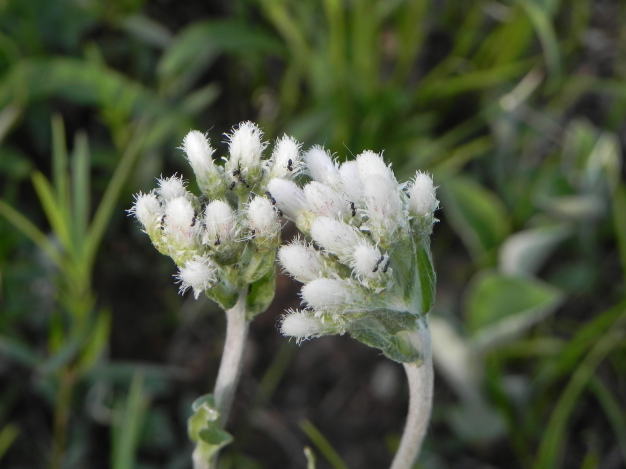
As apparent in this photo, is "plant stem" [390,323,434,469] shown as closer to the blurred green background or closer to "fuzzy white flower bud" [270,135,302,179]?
"fuzzy white flower bud" [270,135,302,179]

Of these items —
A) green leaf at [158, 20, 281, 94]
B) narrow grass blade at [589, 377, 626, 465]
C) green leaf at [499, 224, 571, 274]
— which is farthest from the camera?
green leaf at [158, 20, 281, 94]

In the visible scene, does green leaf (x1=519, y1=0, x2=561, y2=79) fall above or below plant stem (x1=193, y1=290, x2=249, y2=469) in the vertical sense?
above

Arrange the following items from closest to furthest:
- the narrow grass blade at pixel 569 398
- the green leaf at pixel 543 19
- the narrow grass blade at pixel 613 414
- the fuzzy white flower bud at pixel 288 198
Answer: the fuzzy white flower bud at pixel 288 198 → the narrow grass blade at pixel 569 398 → the narrow grass blade at pixel 613 414 → the green leaf at pixel 543 19

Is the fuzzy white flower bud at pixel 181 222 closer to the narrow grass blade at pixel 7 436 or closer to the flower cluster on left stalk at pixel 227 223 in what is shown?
the flower cluster on left stalk at pixel 227 223

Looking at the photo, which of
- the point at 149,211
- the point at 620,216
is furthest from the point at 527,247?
the point at 149,211

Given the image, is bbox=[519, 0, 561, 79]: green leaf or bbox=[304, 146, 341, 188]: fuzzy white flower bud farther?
bbox=[519, 0, 561, 79]: green leaf

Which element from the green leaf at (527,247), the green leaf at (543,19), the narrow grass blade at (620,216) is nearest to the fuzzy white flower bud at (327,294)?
the green leaf at (527,247)

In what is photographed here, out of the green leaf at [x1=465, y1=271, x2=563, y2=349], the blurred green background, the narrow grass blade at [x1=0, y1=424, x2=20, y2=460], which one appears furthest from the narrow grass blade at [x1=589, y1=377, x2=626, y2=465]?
the narrow grass blade at [x1=0, y1=424, x2=20, y2=460]
